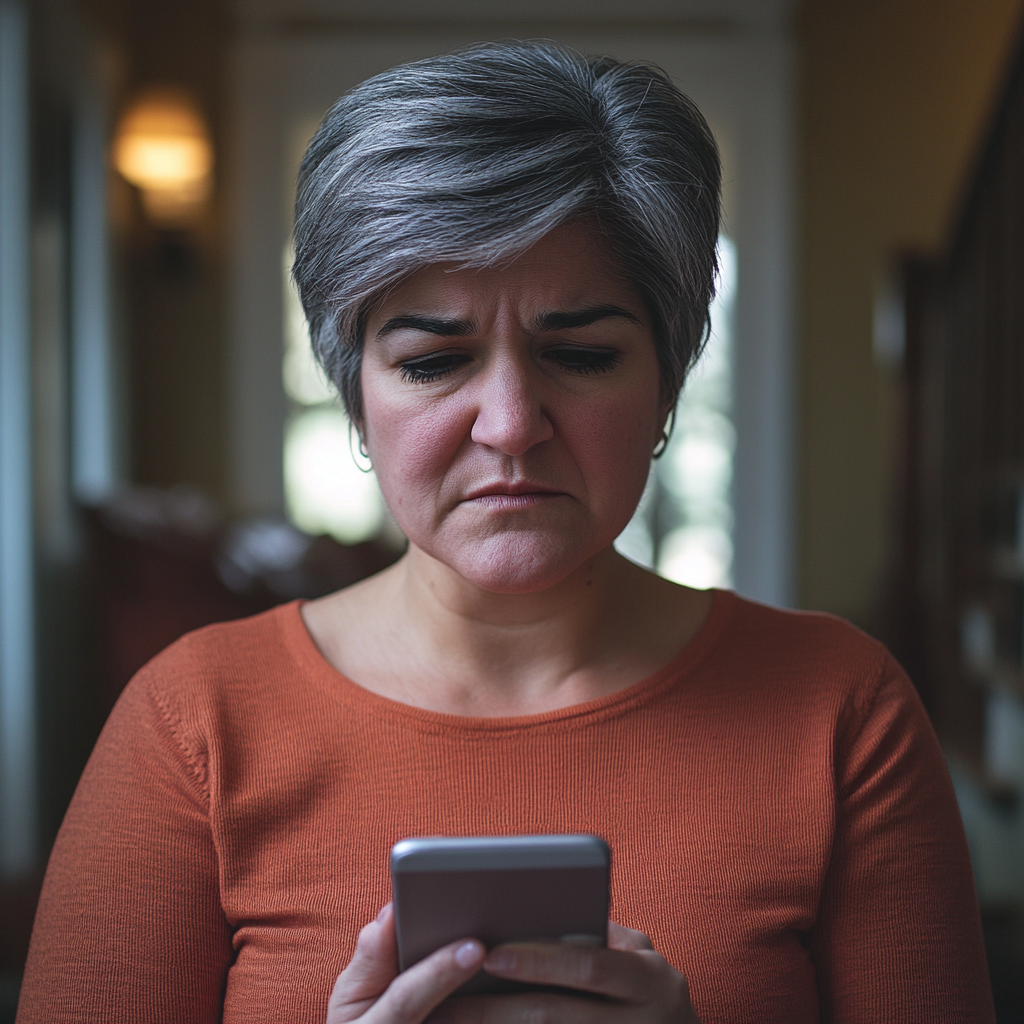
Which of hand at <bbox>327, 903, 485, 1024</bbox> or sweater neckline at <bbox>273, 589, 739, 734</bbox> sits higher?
sweater neckline at <bbox>273, 589, 739, 734</bbox>

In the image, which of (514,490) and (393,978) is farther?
(514,490)

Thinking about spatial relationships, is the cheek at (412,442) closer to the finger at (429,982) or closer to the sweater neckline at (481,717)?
the sweater neckline at (481,717)

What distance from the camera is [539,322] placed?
92 cm

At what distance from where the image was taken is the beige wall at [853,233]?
4.36 metres

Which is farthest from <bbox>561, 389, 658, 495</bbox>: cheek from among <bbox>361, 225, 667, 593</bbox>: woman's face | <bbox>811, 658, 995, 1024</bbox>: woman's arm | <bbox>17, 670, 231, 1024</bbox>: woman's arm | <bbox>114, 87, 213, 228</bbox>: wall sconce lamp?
<bbox>114, 87, 213, 228</bbox>: wall sconce lamp

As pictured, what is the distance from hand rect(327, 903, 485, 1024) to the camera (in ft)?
2.43

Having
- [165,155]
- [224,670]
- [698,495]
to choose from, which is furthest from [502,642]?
[698,495]

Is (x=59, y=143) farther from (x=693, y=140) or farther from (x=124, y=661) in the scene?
(x=693, y=140)

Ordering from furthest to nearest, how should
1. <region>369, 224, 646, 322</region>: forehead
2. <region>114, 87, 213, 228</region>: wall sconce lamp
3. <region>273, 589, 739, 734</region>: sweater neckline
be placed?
<region>114, 87, 213, 228</region>: wall sconce lamp → <region>273, 589, 739, 734</region>: sweater neckline → <region>369, 224, 646, 322</region>: forehead

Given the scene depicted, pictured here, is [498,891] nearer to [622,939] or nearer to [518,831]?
[622,939]

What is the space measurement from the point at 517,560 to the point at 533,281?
0.23 metres

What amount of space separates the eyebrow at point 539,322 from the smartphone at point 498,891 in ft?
1.37

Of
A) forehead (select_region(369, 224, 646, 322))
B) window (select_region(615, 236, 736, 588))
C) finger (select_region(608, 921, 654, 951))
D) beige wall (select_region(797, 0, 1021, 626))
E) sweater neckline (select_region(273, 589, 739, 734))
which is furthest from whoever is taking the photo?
window (select_region(615, 236, 736, 588))

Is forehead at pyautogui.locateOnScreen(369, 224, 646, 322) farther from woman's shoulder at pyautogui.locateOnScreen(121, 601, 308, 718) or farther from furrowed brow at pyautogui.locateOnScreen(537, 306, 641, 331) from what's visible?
woman's shoulder at pyautogui.locateOnScreen(121, 601, 308, 718)
